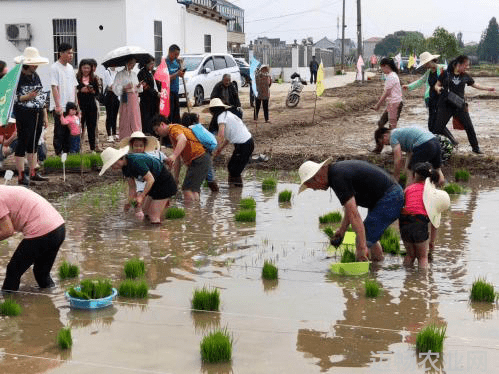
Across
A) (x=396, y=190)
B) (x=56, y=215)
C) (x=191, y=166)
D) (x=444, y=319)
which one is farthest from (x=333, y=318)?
(x=191, y=166)

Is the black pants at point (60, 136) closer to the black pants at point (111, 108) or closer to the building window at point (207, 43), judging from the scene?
the black pants at point (111, 108)

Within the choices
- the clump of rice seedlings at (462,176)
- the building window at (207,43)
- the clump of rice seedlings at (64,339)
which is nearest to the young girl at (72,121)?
the clump of rice seedlings at (462,176)

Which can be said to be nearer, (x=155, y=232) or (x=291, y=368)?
(x=291, y=368)

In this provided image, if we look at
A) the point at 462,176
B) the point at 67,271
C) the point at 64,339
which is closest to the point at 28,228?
the point at 67,271

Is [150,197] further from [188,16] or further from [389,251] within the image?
[188,16]

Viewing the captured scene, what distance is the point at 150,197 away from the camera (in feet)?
32.1

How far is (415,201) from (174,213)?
3.53 metres

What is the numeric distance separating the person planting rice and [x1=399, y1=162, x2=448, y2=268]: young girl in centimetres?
10

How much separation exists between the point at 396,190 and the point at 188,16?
24.2m

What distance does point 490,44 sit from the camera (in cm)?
12512

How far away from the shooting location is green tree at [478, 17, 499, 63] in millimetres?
123625

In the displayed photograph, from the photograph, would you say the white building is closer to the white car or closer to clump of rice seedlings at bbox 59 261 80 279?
the white car

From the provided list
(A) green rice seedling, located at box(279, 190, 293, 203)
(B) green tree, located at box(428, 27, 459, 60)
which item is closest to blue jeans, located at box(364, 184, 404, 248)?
(A) green rice seedling, located at box(279, 190, 293, 203)

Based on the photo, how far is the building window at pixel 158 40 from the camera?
2717 centimetres
